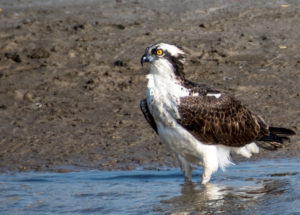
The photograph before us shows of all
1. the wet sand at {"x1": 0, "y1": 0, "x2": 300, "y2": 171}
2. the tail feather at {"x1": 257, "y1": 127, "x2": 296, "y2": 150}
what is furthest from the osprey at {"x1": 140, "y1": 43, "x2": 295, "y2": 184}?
the wet sand at {"x1": 0, "y1": 0, "x2": 300, "y2": 171}

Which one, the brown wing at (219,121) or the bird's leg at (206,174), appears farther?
the bird's leg at (206,174)

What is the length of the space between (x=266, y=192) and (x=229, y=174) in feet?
2.88

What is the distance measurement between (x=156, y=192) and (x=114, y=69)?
3.87 meters

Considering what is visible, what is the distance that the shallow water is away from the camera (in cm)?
756

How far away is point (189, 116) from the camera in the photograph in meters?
7.98

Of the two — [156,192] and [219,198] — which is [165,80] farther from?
[219,198]

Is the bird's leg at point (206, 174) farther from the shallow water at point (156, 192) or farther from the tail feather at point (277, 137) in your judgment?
the tail feather at point (277, 137)

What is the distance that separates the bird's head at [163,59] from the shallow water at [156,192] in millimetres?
1221

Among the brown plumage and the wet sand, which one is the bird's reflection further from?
the wet sand

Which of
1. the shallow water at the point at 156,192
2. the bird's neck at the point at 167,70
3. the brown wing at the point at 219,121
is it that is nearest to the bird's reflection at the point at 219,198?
the shallow water at the point at 156,192

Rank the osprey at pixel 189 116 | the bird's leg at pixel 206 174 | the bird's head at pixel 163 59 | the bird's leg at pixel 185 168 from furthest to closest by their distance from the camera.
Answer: the bird's leg at pixel 185 168, the bird's leg at pixel 206 174, the bird's head at pixel 163 59, the osprey at pixel 189 116

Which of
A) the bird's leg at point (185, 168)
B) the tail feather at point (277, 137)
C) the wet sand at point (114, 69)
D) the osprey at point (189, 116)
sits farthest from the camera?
the wet sand at point (114, 69)

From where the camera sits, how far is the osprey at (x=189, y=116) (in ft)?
26.1

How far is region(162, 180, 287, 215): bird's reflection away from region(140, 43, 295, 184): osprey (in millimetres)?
224
